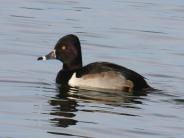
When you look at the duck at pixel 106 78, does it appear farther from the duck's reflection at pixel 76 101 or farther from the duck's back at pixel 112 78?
the duck's reflection at pixel 76 101

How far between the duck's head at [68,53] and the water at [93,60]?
1.14 feet

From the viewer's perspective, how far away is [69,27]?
24391 millimetres

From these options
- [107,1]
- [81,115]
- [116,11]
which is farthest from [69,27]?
[81,115]

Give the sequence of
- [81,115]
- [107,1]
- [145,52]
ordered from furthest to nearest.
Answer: [107,1] < [145,52] < [81,115]

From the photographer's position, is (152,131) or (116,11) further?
(116,11)

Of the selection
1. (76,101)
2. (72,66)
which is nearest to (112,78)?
(72,66)

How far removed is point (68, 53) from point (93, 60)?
5.94 feet

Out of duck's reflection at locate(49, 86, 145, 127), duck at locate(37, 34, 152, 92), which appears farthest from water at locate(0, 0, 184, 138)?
duck at locate(37, 34, 152, 92)

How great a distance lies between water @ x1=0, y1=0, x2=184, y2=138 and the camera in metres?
13.4

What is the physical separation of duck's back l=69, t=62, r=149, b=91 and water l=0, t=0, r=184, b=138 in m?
0.42

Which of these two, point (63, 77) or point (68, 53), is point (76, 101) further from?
point (68, 53)

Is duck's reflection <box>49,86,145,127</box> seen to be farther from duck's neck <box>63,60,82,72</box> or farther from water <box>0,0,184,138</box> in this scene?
duck's neck <box>63,60,82,72</box>

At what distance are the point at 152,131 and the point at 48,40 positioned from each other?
9379mm

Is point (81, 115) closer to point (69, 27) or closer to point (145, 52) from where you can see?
point (145, 52)
